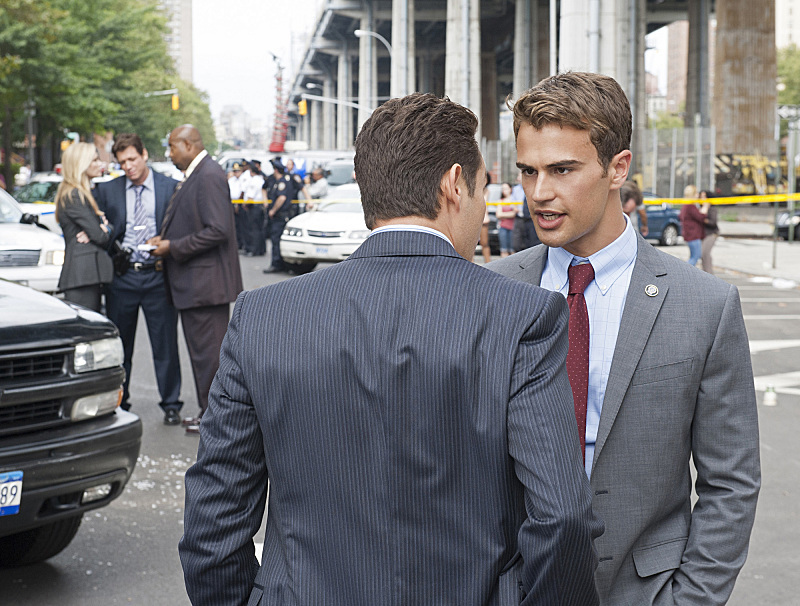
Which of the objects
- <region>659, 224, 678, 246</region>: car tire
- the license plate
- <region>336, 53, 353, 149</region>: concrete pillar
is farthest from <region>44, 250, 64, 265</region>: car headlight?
<region>336, 53, 353, 149</region>: concrete pillar

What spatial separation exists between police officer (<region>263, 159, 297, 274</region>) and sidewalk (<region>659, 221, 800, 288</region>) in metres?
9.45

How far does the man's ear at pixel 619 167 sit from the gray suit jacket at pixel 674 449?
0.94ft

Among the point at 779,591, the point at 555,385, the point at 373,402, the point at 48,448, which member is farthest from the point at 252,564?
the point at 779,591

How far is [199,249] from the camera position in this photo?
7488 millimetres

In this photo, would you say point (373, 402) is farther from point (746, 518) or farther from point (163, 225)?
point (163, 225)

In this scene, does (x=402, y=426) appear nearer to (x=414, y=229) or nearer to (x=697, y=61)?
(x=414, y=229)

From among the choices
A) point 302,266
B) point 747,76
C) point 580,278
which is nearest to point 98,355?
point 580,278

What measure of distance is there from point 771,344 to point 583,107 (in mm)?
10733

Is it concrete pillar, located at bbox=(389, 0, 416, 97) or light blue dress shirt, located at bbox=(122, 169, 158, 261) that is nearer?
light blue dress shirt, located at bbox=(122, 169, 158, 261)

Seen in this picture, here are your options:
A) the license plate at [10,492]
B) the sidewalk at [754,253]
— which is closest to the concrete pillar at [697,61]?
the sidewalk at [754,253]

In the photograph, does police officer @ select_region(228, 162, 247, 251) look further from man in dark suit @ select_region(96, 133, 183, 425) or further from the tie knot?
the tie knot

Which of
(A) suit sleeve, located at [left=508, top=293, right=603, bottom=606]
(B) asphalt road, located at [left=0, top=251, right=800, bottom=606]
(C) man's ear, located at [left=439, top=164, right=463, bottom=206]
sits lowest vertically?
(B) asphalt road, located at [left=0, top=251, right=800, bottom=606]

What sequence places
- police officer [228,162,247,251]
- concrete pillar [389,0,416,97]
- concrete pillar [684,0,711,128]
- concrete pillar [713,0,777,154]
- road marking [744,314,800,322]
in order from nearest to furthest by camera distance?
1. road marking [744,314,800,322]
2. police officer [228,162,247,251]
3. concrete pillar [389,0,416,97]
4. concrete pillar [713,0,777,154]
5. concrete pillar [684,0,711,128]

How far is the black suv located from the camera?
4246 millimetres
